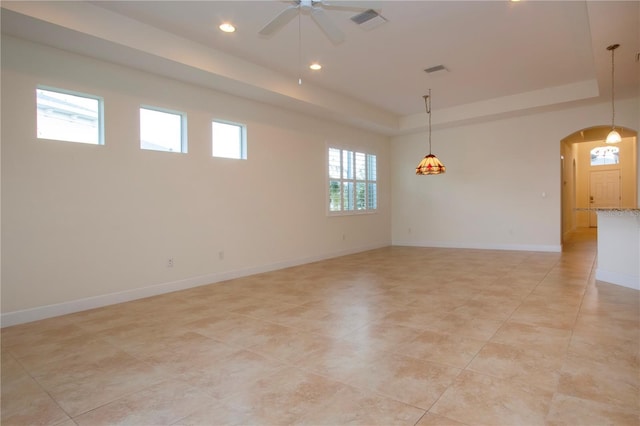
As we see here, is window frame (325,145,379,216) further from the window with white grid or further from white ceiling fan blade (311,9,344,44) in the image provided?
white ceiling fan blade (311,9,344,44)

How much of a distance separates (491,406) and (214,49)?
16.0 feet

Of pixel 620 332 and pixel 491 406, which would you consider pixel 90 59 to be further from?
pixel 620 332

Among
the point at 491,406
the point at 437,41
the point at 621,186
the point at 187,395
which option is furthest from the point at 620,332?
the point at 621,186

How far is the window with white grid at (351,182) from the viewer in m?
7.64

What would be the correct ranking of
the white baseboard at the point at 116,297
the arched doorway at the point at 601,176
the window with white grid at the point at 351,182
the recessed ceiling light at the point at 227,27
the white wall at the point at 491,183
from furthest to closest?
the arched doorway at the point at 601,176 < the window with white grid at the point at 351,182 < the white wall at the point at 491,183 < the recessed ceiling light at the point at 227,27 < the white baseboard at the point at 116,297

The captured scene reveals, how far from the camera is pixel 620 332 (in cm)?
291

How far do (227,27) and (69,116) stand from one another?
2.08 meters

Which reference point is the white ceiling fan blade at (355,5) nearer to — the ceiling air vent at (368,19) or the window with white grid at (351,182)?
the ceiling air vent at (368,19)

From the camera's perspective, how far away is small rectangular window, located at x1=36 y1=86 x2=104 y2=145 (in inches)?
148

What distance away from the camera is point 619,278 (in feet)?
14.7

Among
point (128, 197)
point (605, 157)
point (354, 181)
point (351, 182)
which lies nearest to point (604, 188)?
point (605, 157)

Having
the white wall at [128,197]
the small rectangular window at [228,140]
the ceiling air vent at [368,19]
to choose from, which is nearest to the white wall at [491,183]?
the white wall at [128,197]

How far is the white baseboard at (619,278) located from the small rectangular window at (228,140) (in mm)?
5501

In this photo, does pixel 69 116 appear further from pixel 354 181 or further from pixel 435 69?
pixel 354 181
